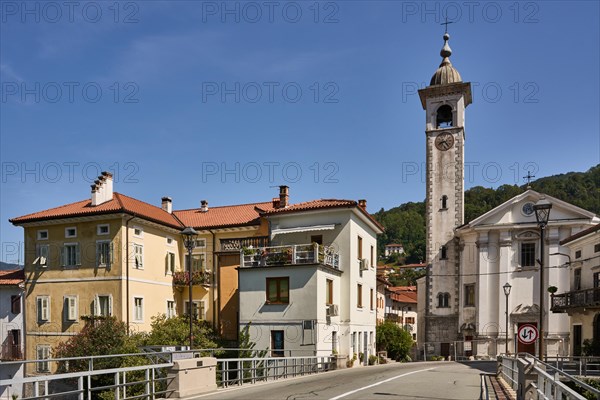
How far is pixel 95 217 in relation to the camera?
33344 millimetres

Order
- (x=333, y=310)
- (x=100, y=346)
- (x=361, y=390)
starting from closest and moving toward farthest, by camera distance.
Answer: (x=361, y=390), (x=100, y=346), (x=333, y=310)

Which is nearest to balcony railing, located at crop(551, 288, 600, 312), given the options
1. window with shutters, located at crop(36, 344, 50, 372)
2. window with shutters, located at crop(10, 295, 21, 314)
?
window with shutters, located at crop(36, 344, 50, 372)

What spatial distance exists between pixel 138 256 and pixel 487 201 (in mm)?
110050

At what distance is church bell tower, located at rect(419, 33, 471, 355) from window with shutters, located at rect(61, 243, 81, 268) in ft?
101

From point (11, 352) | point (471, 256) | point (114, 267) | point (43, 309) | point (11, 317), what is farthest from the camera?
point (471, 256)

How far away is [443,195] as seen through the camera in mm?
50875

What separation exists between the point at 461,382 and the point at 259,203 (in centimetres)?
2383

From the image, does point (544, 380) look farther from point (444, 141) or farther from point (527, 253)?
point (444, 141)

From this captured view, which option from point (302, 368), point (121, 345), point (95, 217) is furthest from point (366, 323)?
point (95, 217)

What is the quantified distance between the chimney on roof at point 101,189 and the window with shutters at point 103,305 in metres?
6.12

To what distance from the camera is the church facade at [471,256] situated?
4409 cm

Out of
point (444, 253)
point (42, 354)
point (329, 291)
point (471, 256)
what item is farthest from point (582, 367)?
point (42, 354)

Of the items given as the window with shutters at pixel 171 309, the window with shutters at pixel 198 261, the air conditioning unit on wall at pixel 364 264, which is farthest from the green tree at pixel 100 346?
the air conditioning unit on wall at pixel 364 264

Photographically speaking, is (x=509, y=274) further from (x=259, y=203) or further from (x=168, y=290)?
(x=168, y=290)
